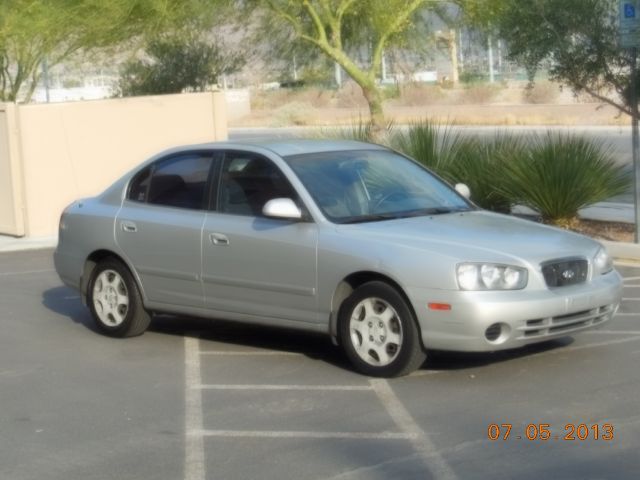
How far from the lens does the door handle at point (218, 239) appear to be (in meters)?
9.37

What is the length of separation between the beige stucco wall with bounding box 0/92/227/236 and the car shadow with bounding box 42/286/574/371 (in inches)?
260

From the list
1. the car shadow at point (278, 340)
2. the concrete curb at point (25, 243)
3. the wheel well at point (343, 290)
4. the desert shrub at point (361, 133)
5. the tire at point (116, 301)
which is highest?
the desert shrub at point (361, 133)

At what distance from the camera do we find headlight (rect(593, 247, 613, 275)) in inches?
344

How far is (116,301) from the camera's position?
10289 mm

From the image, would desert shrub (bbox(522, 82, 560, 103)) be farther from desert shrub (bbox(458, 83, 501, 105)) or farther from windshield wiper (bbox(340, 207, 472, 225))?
windshield wiper (bbox(340, 207, 472, 225))

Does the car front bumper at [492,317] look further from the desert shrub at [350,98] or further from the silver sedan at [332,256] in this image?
the desert shrub at [350,98]

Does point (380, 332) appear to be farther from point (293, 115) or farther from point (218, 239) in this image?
point (293, 115)

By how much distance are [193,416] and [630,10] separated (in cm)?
778

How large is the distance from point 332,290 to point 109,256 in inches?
98.3

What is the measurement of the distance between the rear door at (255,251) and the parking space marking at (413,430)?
0.95m

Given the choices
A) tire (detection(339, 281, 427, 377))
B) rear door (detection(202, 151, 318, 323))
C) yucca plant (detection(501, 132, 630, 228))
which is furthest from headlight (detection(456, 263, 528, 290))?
yucca plant (detection(501, 132, 630, 228))

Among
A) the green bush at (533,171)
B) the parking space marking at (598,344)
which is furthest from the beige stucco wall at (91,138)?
the parking space marking at (598,344)

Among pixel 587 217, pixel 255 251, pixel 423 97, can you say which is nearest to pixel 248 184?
pixel 255 251

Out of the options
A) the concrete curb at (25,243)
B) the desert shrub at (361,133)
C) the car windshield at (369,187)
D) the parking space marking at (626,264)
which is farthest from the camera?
the desert shrub at (361,133)
